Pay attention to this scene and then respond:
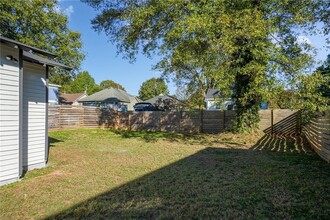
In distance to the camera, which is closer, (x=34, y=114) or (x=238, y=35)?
(x=34, y=114)

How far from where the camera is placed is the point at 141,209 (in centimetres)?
373

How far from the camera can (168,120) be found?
17.3 metres

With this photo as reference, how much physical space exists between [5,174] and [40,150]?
60.3 inches

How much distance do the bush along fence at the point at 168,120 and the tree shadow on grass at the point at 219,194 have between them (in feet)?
25.4

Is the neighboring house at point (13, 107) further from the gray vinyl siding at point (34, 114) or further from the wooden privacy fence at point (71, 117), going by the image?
the wooden privacy fence at point (71, 117)

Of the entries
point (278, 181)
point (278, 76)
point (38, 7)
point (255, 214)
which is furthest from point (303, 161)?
point (38, 7)

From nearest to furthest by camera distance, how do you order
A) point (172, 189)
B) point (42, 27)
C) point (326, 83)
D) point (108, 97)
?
1. point (172, 189)
2. point (326, 83)
3. point (42, 27)
4. point (108, 97)

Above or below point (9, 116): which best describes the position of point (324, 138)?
below

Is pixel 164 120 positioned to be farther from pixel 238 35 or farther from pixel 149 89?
pixel 149 89

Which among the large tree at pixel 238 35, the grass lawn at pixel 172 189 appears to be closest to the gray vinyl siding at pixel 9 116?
the grass lawn at pixel 172 189

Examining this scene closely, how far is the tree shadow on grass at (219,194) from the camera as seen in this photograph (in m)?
3.56

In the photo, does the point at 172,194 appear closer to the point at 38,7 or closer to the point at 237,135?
the point at 237,135

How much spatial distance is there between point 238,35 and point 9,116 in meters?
7.72

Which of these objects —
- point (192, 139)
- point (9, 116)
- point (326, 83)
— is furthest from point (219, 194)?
point (192, 139)
